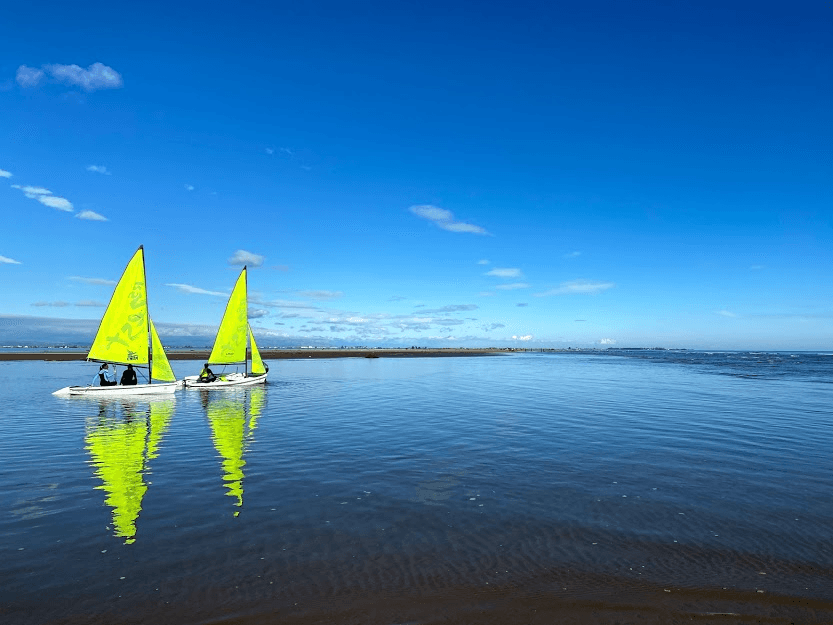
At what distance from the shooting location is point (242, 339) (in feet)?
169

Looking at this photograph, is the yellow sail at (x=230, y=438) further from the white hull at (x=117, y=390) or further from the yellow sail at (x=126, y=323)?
the yellow sail at (x=126, y=323)

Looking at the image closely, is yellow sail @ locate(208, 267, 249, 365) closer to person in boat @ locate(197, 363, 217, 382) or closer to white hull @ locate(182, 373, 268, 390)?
white hull @ locate(182, 373, 268, 390)

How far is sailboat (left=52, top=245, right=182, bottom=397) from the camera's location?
39062 millimetres

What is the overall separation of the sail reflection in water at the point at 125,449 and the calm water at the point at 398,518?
0.39 feet

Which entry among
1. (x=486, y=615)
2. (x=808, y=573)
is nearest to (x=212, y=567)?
(x=486, y=615)

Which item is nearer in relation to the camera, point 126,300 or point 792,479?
point 792,479

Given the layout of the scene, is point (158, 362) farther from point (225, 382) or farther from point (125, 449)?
point (125, 449)

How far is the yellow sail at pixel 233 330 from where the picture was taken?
4966cm

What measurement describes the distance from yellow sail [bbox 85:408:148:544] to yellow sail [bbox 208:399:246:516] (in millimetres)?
2349

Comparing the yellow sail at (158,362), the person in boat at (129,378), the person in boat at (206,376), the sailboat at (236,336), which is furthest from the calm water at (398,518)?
the sailboat at (236,336)

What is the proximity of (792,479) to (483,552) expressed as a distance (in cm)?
1165

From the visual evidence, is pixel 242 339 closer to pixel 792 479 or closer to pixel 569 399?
pixel 569 399

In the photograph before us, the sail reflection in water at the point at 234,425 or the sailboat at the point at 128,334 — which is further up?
the sailboat at the point at 128,334

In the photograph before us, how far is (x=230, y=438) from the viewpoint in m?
21.4
